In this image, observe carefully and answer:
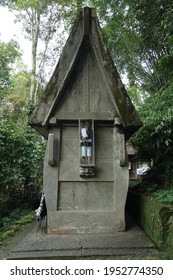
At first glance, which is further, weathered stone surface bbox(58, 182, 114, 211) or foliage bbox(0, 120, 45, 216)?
foliage bbox(0, 120, 45, 216)

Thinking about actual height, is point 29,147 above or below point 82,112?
below

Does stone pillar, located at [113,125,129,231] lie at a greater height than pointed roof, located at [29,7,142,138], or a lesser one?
lesser

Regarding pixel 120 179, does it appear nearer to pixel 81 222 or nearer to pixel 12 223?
pixel 81 222

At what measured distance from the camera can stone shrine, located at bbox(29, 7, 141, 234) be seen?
5445 mm

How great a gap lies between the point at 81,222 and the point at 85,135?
1.98 m

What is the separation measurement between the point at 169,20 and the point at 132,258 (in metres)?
7.09

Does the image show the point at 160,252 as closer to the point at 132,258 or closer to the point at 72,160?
the point at 132,258

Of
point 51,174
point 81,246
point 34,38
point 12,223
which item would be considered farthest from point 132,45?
point 81,246

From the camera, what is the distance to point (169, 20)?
764 centimetres

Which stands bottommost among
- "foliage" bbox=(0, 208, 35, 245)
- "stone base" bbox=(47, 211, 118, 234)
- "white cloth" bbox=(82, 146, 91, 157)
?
"foliage" bbox=(0, 208, 35, 245)

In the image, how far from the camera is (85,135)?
5617mm

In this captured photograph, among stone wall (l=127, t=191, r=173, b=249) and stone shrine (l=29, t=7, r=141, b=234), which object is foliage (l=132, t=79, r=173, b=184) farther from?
stone wall (l=127, t=191, r=173, b=249)

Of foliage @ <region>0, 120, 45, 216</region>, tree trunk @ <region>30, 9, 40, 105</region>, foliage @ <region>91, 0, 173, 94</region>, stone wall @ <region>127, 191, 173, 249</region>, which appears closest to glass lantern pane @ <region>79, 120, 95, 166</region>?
stone wall @ <region>127, 191, 173, 249</region>

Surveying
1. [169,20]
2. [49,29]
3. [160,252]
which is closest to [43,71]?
[49,29]
